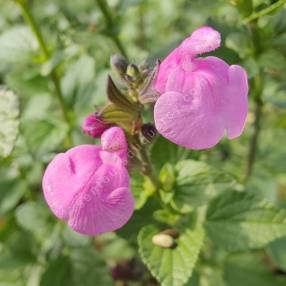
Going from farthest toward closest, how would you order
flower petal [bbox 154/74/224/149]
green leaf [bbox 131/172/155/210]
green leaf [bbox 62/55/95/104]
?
green leaf [bbox 62/55/95/104] < green leaf [bbox 131/172/155/210] < flower petal [bbox 154/74/224/149]

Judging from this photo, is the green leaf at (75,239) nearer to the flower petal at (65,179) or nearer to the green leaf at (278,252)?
the green leaf at (278,252)

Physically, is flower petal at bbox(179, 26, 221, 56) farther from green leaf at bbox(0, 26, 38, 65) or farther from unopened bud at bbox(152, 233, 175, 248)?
green leaf at bbox(0, 26, 38, 65)

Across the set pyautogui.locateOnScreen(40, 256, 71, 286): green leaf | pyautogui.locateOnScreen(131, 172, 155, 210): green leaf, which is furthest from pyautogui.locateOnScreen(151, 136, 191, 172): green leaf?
pyautogui.locateOnScreen(40, 256, 71, 286): green leaf

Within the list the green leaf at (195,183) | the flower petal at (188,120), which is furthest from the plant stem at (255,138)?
the flower petal at (188,120)

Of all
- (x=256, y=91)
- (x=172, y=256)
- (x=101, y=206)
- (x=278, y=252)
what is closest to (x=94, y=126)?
(x=101, y=206)

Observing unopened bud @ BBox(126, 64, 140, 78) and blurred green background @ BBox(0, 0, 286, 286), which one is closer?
unopened bud @ BBox(126, 64, 140, 78)

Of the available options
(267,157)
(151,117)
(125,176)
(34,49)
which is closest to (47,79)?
(34,49)

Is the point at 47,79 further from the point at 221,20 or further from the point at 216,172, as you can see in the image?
the point at 216,172
